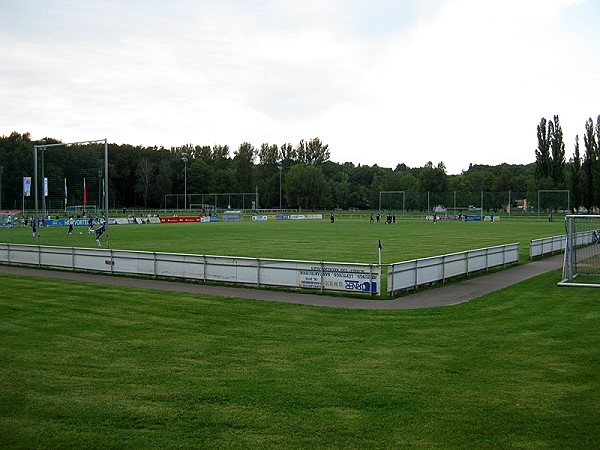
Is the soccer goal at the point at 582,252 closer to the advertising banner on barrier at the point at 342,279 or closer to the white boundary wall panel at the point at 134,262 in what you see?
the advertising banner on barrier at the point at 342,279

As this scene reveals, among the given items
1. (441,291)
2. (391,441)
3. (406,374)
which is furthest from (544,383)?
(441,291)

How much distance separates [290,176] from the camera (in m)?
127

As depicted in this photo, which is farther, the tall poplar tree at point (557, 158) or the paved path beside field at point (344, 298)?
the tall poplar tree at point (557, 158)

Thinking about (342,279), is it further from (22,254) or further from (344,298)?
(22,254)

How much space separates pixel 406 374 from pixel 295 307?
22.2 feet

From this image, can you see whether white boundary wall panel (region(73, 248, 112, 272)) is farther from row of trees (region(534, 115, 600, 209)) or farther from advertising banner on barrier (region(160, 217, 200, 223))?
row of trees (region(534, 115, 600, 209))

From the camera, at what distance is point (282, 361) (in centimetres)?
1055

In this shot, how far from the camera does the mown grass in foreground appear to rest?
23.7ft

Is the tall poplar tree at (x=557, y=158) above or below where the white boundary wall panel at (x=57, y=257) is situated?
above

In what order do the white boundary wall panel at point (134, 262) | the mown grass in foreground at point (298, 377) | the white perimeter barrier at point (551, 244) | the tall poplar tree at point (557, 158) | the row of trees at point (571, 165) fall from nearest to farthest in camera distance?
1. the mown grass in foreground at point (298, 377)
2. the white boundary wall panel at point (134, 262)
3. the white perimeter barrier at point (551, 244)
4. the row of trees at point (571, 165)
5. the tall poplar tree at point (557, 158)

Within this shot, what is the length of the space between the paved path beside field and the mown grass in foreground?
3.88 ft

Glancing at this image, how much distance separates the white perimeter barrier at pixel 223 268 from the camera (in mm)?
18406

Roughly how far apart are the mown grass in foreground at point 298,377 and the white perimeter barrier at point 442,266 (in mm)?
2552

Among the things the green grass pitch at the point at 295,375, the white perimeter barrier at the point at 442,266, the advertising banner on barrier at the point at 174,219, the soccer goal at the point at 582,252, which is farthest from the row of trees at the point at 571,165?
the green grass pitch at the point at 295,375
